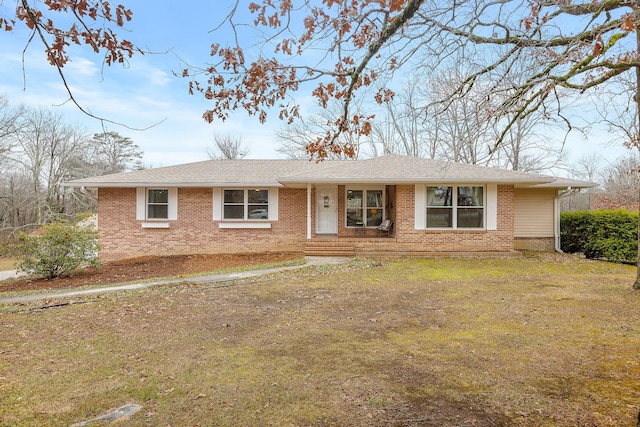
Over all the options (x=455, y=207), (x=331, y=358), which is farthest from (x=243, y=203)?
(x=331, y=358)

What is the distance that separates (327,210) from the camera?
1481 cm

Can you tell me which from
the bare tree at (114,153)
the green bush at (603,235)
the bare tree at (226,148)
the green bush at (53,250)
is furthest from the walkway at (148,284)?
the bare tree at (226,148)

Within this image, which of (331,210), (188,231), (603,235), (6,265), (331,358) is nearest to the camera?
(331,358)

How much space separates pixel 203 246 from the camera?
14234mm

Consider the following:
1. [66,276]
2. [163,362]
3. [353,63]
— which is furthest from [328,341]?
[66,276]

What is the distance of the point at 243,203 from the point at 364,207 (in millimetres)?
4871

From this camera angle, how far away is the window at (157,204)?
14.2 meters

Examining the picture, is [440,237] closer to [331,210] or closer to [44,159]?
[331,210]

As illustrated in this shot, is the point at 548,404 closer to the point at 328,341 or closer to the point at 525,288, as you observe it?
the point at 328,341

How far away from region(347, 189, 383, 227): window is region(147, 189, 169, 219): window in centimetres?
724

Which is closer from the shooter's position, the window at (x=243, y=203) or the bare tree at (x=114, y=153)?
the window at (x=243, y=203)

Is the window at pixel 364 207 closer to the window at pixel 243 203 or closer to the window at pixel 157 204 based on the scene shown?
the window at pixel 243 203

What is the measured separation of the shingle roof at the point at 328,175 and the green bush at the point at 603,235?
4.98 feet

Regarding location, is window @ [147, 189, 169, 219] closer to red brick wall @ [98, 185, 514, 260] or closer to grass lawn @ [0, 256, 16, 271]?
red brick wall @ [98, 185, 514, 260]
